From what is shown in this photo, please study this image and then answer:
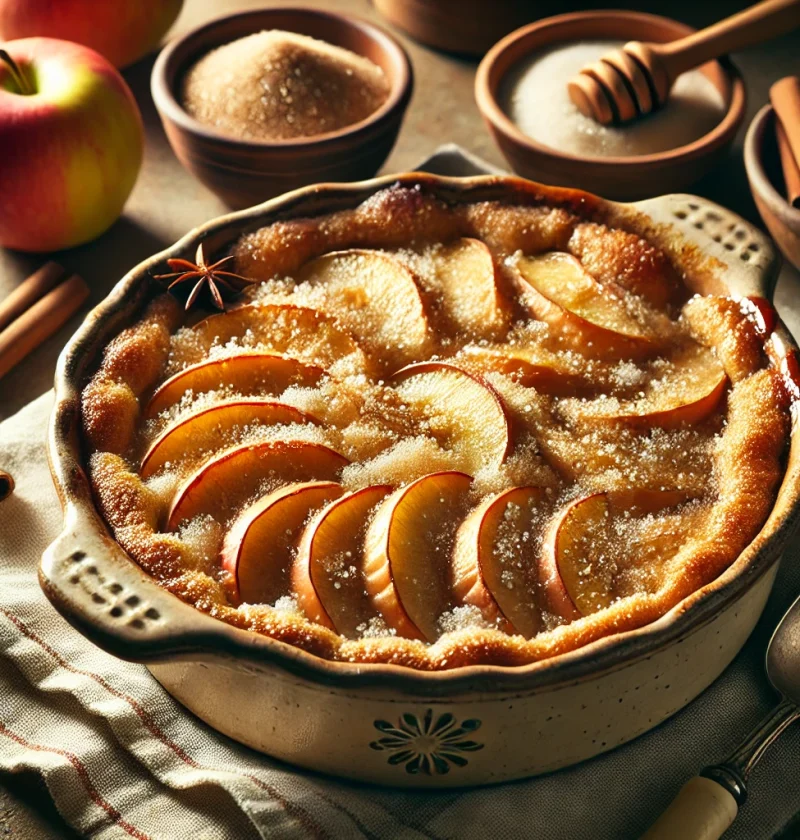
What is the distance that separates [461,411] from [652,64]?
1.26 metres

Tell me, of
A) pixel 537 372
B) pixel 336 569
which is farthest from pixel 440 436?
pixel 336 569

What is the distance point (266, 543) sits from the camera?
5.41ft

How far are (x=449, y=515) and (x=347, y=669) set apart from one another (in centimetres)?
36

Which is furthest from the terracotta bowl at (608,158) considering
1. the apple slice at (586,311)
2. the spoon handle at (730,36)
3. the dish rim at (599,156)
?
the apple slice at (586,311)

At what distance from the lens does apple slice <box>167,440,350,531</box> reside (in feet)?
5.57

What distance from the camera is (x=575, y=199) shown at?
7.16 ft

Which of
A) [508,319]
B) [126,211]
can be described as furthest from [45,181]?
[508,319]

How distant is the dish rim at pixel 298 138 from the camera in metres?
2.49

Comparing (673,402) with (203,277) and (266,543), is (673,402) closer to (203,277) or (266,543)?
(266,543)

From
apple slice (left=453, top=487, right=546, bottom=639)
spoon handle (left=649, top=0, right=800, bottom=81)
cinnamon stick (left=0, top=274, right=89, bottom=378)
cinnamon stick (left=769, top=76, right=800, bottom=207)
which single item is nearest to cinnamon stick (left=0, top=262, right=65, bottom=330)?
cinnamon stick (left=0, top=274, right=89, bottom=378)

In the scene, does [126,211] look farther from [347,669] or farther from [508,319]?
[347,669]

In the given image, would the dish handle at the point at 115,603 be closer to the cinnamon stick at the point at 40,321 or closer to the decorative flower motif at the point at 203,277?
the decorative flower motif at the point at 203,277

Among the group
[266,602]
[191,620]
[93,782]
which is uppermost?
[191,620]

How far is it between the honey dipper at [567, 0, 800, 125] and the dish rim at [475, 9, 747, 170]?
108mm
